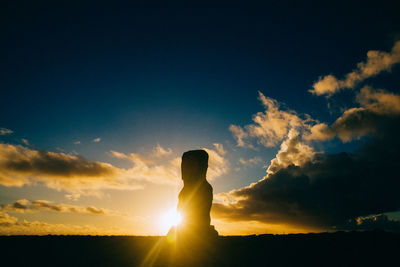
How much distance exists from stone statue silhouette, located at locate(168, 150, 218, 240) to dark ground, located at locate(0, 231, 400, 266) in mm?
3941

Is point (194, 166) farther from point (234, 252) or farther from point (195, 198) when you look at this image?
point (234, 252)

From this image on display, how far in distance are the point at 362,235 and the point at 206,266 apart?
36.4 ft

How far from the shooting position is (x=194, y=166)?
86.5ft

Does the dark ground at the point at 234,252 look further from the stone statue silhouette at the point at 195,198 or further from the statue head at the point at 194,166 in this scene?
the statue head at the point at 194,166

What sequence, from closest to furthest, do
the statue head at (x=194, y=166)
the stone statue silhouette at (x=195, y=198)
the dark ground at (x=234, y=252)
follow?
the dark ground at (x=234, y=252) < the stone statue silhouette at (x=195, y=198) < the statue head at (x=194, y=166)

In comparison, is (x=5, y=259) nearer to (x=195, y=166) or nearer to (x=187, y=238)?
(x=187, y=238)

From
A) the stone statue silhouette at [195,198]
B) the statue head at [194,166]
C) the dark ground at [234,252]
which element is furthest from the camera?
the statue head at [194,166]

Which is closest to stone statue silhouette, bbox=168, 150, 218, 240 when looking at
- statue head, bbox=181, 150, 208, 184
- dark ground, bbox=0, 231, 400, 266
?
statue head, bbox=181, 150, 208, 184

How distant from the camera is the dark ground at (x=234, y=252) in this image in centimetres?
1462

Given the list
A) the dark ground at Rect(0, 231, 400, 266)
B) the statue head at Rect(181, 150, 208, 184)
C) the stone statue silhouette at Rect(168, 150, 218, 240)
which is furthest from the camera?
the statue head at Rect(181, 150, 208, 184)

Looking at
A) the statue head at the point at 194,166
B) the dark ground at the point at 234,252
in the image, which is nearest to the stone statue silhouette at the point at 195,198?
the statue head at the point at 194,166

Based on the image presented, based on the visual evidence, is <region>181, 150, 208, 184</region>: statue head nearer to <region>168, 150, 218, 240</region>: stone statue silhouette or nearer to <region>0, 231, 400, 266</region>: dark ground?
<region>168, 150, 218, 240</region>: stone statue silhouette

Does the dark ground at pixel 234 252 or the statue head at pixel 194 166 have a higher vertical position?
the statue head at pixel 194 166

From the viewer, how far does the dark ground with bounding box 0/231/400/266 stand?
1462 centimetres
